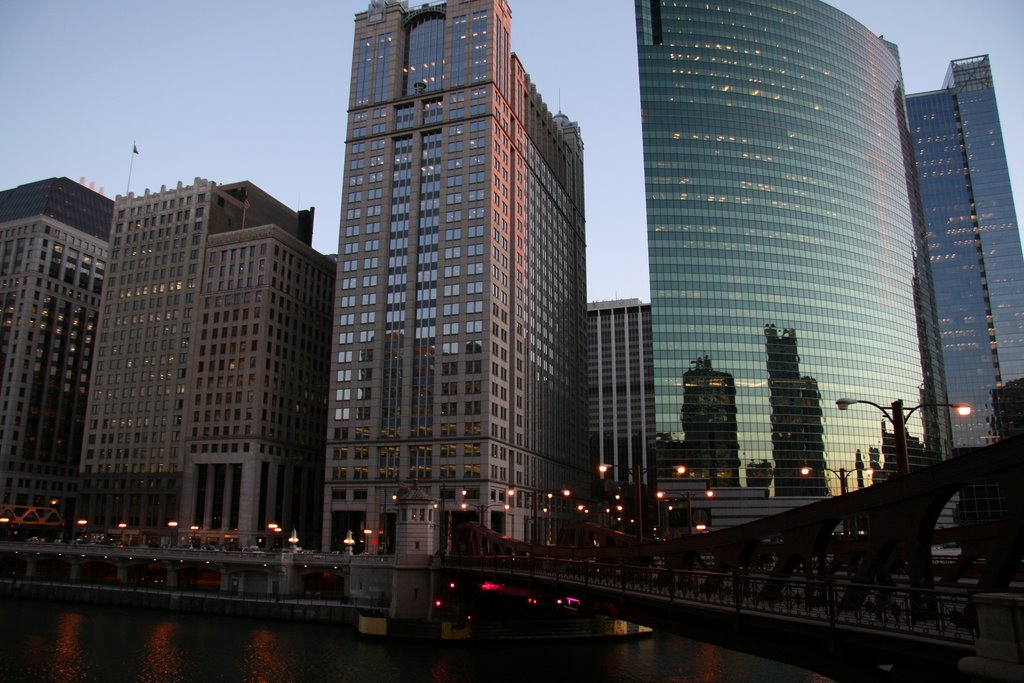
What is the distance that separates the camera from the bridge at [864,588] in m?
19.1

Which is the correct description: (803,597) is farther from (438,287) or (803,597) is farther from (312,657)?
(438,287)

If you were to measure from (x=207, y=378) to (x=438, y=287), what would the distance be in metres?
50.2

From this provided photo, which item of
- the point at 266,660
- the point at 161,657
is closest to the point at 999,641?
the point at 266,660

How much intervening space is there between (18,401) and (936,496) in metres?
183

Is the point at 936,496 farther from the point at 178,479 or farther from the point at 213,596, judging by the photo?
the point at 178,479

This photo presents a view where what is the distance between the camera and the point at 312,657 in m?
64.4

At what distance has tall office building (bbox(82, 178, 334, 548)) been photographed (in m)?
138

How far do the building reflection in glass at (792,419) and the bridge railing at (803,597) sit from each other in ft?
304

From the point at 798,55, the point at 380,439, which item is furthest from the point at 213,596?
the point at 798,55

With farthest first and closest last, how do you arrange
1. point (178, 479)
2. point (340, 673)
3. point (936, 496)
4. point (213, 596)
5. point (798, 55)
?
point (798, 55), point (178, 479), point (213, 596), point (340, 673), point (936, 496)

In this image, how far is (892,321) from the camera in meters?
152

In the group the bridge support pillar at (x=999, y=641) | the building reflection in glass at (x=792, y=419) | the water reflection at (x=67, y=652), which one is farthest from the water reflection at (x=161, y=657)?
the building reflection in glass at (x=792, y=419)

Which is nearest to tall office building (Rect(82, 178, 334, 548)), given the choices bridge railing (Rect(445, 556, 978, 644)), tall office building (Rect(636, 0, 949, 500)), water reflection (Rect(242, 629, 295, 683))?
water reflection (Rect(242, 629, 295, 683))

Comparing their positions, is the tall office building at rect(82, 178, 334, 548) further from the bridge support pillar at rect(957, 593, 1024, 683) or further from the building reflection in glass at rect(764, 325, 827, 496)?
the bridge support pillar at rect(957, 593, 1024, 683)
